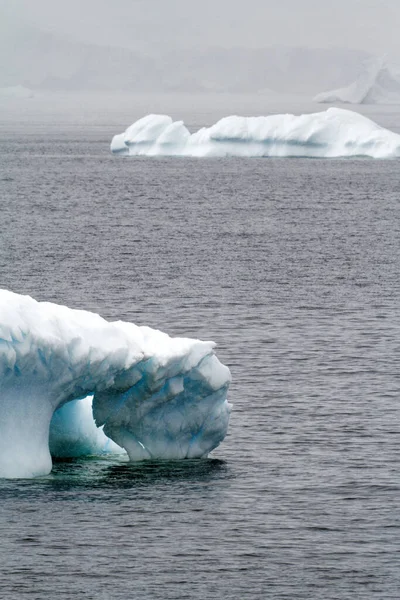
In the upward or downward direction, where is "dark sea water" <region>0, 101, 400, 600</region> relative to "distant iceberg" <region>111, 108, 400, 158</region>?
downward

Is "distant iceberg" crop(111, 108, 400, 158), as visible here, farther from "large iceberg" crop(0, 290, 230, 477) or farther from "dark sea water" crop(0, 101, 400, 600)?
"large iceberg" crop(0, 290, 230, 477)

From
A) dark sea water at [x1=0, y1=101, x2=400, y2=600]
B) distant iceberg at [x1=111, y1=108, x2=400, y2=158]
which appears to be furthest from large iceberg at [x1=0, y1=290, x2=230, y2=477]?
distant iceberg at [x1=111, y1=108, x2=400, y2=158]

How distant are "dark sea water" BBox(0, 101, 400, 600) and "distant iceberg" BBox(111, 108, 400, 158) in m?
21.1

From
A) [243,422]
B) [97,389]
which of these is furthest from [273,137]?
[97,389]

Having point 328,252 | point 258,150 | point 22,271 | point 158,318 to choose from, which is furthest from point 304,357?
point 258,150

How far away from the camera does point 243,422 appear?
3080cm

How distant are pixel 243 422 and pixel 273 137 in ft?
260

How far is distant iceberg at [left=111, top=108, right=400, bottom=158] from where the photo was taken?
10250cm

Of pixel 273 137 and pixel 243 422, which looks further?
pixel 273 137

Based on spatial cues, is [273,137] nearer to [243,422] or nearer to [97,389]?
[243,422]

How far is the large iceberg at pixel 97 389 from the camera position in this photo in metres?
25.6

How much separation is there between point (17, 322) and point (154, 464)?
14.2ft

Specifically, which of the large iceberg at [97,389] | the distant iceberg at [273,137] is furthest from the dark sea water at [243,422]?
the distant iceberg at [273,137]

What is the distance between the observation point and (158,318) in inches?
1683
